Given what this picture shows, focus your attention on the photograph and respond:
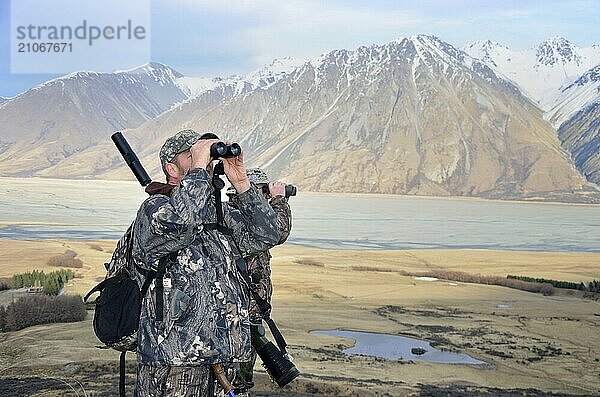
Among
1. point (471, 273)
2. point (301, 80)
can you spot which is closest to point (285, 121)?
point (301, 80)

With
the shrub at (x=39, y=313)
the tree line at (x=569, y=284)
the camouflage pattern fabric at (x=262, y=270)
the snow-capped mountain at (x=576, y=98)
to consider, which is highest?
the snow-capped mountain at (x=576, y=98)

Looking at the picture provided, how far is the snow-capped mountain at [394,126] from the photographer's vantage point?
2175 inches

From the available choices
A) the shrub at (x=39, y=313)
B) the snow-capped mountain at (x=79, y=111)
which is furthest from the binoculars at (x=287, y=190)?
the snow-capped mountain at (x=79, y=111)

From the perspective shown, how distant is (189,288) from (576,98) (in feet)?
213

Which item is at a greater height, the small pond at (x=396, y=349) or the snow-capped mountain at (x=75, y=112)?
the snow-capped mountain at (x=75, y=112)

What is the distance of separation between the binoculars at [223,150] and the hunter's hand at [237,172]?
Answer: 50 millimetres

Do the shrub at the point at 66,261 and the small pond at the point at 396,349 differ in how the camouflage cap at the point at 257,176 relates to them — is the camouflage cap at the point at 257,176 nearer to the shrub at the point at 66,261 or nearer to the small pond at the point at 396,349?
the small pond at the point at 396,349

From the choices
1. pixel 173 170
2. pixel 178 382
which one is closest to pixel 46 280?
pixel 173 170

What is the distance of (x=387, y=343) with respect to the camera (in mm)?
12141

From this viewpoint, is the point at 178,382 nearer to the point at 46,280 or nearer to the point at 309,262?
the point at 46,280

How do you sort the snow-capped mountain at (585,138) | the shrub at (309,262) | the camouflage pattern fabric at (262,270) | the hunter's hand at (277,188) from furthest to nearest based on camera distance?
the snow-capped mountain at (585,138), the shrub at (309,262), the hunter's hand at (277,188), the camouflage pattern fabric at (262,270)

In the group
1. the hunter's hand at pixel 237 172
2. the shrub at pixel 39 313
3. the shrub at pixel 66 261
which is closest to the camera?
the hunter's hand at pixel 237 172

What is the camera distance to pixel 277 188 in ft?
12.5

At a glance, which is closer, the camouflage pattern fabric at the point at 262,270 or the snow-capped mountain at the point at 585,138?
the camouflage pattern fabric at the point at 262,270
